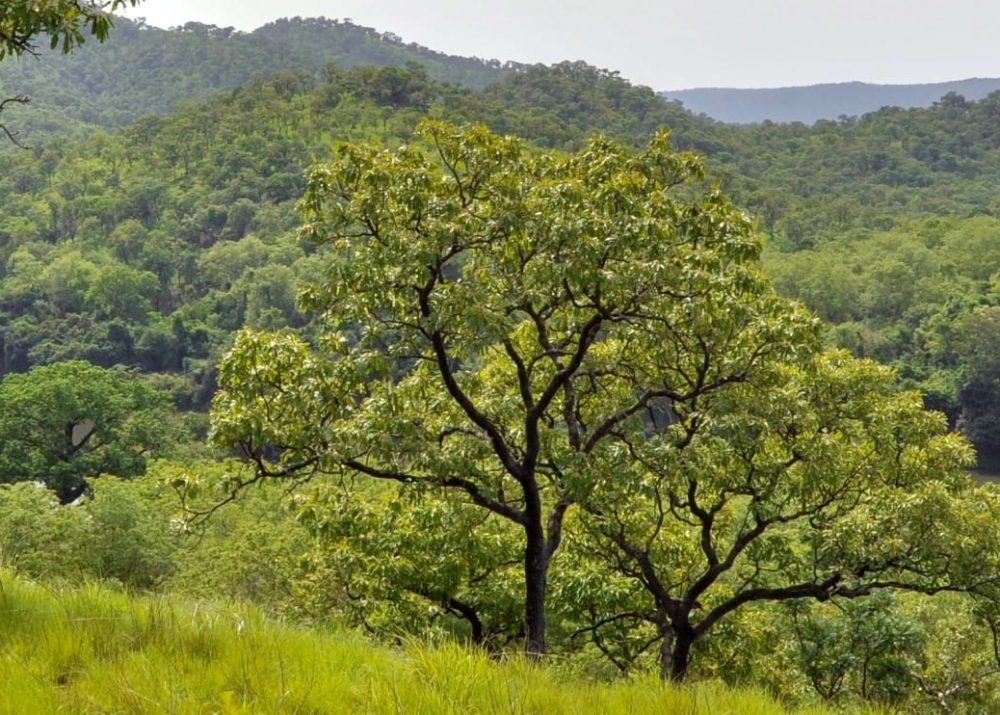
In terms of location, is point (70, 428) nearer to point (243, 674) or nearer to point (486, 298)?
point (486, 298)

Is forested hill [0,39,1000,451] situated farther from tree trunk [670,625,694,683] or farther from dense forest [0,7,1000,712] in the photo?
tree trunk [670,625,694,683]

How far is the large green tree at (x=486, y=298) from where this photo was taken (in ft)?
20.1

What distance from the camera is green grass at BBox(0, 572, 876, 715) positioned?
2.91 meters

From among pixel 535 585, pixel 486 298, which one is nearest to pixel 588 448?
pixel 535 585

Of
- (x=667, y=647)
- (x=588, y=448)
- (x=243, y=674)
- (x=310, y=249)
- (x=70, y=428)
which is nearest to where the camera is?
(x=243, y=674)

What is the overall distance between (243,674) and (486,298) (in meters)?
3.51

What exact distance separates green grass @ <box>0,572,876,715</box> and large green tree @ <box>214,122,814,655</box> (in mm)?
2533

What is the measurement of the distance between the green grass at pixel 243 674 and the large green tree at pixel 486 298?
8.31 feet

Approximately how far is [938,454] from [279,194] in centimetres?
7856

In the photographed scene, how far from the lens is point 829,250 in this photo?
225 ft

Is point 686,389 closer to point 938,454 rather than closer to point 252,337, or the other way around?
point 938,454

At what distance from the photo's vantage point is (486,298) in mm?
6137

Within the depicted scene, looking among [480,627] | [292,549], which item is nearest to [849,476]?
[480,627]

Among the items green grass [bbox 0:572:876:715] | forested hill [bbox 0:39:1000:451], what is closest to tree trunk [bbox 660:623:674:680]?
green grass [bbox 0:572:876:715]
